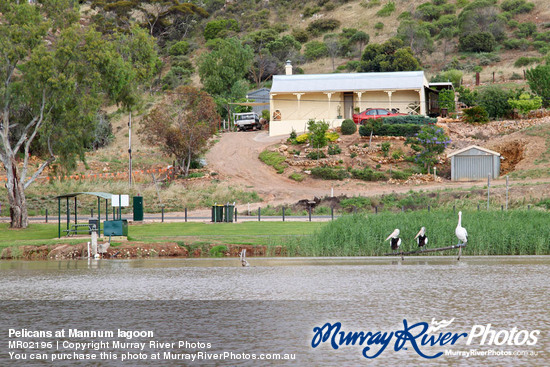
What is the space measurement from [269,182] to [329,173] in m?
5.00

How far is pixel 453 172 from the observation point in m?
58.9

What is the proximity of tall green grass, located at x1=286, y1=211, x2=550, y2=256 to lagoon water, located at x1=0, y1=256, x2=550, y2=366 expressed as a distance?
722 millimetres

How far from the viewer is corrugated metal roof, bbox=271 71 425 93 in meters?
74.1

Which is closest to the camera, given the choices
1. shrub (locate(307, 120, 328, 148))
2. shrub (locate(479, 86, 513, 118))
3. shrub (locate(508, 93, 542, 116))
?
shrub (locate(307, 120, 328, 148))

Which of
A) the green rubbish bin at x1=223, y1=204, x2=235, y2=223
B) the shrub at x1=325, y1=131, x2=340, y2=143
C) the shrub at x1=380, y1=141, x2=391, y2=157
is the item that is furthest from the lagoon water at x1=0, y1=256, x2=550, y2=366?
the shrub at x1=325, y1=131, x2=340, y2=143

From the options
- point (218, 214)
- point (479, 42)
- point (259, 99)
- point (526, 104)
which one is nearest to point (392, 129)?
point (526, 104)

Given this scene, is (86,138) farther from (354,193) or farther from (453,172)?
(453,172)

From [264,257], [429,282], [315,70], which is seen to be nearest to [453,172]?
[264,257]

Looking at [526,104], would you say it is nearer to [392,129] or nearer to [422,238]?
[392,129]

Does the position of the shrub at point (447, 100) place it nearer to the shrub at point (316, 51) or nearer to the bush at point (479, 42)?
the bush at point (479, 42)

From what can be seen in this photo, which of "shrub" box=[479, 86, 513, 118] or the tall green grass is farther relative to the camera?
"shrub" box=[479, 86, 513, 118]

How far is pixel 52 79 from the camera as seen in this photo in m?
35.7

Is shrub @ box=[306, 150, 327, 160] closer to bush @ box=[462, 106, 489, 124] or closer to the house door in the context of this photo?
the house door

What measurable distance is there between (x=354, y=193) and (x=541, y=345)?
132 ft
